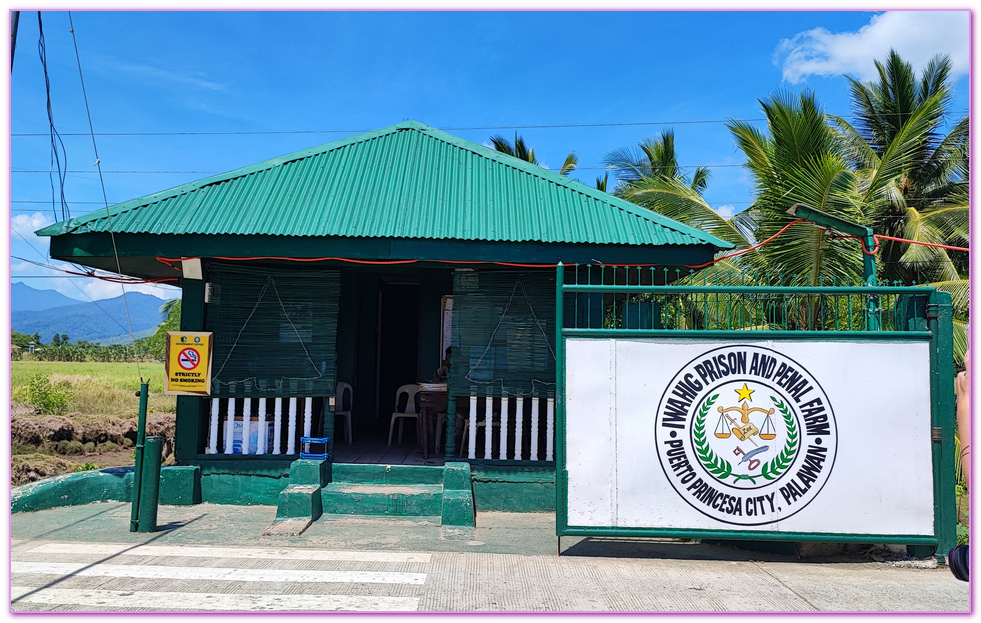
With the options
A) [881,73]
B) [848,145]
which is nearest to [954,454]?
[848,145]

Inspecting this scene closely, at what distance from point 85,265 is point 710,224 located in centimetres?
1151

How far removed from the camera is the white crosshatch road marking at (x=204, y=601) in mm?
4312

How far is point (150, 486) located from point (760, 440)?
19.1 feet

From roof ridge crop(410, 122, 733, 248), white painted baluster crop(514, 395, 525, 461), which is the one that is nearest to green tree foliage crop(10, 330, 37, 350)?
roof ridge crop(410, 122, 733, 248)

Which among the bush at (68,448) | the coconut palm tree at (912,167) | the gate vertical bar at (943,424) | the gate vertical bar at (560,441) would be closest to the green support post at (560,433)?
the gate vertical bar at (560,441)

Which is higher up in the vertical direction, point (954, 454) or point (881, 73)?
point (881, 73)

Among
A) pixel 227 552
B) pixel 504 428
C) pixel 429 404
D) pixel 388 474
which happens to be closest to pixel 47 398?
pixel 429 404

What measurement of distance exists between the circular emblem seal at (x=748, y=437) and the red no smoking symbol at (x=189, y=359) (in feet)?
17.6

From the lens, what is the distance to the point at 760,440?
5453 millimetres

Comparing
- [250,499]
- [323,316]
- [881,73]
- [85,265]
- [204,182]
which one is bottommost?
[250,499]

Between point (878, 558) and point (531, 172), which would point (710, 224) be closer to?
point (531, 172)

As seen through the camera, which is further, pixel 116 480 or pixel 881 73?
pixel 881 73

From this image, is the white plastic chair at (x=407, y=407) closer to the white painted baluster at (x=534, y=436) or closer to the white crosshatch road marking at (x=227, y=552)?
the white painted baluster at (x=534, y=436)

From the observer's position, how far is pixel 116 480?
761cm
